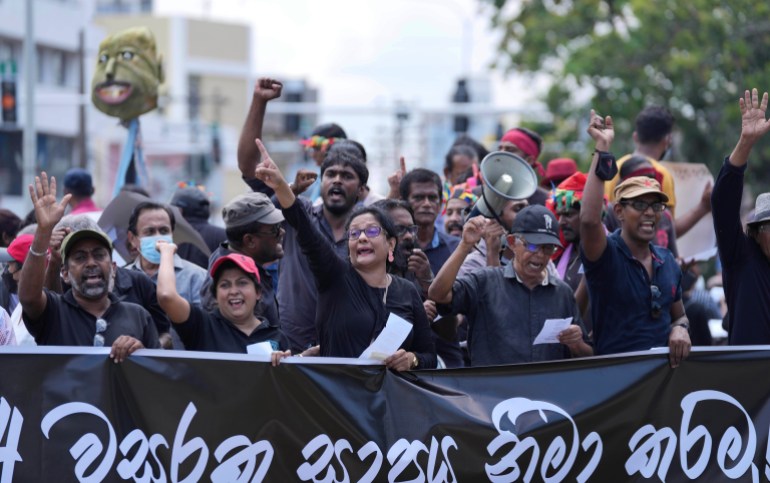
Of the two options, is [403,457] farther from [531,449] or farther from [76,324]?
[76,324]

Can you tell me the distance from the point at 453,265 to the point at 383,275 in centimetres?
35

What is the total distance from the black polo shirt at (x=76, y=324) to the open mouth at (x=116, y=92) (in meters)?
4.81

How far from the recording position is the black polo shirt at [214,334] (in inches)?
281

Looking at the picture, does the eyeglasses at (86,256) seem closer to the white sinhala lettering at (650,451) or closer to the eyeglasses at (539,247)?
the eyeglasses at (539,247)

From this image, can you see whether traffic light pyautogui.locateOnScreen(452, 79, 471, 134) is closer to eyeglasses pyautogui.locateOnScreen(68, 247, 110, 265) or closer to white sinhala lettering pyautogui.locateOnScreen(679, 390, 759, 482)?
eyeglasses pyautogui.locateOnScreen(68, 247, 110, 265)

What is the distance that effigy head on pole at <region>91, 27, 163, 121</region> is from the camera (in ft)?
38.8

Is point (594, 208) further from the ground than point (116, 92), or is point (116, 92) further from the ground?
point (116, 92)

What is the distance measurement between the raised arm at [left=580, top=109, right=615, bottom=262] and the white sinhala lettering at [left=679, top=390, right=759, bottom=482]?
3.34 feet

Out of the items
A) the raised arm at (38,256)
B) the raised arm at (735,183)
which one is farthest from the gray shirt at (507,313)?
the raised arm at (38,256)

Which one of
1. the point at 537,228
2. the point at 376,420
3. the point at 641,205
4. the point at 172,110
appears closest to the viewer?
the point at 376,420

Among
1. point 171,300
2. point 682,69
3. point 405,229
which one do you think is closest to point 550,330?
point 405,229

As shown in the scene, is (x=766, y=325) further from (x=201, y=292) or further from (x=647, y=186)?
(x=201, y=292)

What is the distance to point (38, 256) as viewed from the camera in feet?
22.7

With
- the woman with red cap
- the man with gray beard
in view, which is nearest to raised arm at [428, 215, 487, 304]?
the woman with red cap
